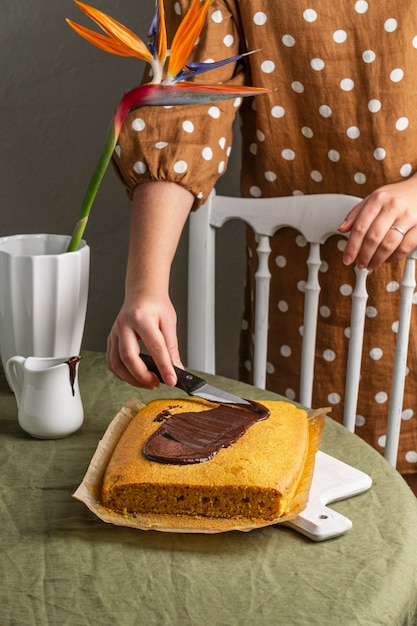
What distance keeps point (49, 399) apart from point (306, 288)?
456mm

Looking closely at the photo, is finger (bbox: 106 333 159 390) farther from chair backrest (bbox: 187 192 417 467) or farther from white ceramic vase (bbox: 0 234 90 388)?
chair backrest (bbox: 187 192 417 467)

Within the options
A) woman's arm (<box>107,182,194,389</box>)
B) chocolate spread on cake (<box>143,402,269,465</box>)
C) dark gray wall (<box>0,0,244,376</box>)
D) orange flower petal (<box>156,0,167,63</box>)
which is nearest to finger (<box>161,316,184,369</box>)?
woman's arm (<box>107,182,194,389</box>)

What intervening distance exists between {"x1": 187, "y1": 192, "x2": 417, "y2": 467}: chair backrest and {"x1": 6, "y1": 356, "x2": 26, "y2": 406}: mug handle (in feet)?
1.29

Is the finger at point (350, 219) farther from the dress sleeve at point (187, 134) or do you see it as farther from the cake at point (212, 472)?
the cake at point (212, 472)

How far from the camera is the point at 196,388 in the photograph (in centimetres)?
86

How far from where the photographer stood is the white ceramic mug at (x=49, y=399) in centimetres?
87

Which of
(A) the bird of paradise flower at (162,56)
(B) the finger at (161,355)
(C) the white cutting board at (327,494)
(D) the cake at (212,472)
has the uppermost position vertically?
(A) the bird of paradise flower at (162,56)

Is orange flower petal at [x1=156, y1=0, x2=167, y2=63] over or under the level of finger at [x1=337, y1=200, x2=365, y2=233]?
over

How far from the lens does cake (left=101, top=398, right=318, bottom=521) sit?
68 cm

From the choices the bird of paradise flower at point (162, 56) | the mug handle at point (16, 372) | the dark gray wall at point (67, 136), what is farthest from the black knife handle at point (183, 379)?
the dark gray wall at point (67, 136)

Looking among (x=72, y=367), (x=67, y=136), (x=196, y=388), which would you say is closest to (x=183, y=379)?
(x=196, y=388)

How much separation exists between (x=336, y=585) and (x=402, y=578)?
63 millimetres

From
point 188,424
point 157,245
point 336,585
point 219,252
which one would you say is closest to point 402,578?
point 336,585

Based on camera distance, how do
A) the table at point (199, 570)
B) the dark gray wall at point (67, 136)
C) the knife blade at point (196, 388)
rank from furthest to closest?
1. the dark gray wall at point (67, 136)
2. the knife blade at point (196, 388)
3. the table at point (199, 570)
